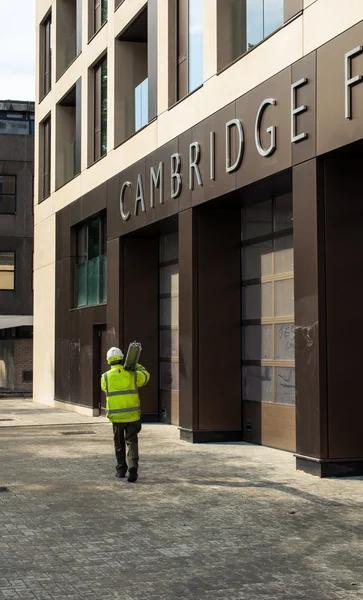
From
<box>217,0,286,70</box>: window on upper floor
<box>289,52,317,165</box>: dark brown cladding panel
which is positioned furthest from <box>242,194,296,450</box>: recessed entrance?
<box>217,0,286,70</box>: window on upper floor

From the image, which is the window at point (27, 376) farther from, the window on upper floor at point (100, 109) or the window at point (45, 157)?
the window on upper floor at point (100, 109)

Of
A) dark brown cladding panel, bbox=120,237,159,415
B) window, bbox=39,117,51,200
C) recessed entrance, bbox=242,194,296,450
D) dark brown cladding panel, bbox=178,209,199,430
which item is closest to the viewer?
recessed entrance, bbox=242,194,296,450

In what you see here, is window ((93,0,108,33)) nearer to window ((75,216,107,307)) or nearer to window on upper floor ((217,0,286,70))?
window ((75,216,107,307))

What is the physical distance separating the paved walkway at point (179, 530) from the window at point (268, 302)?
174 cm

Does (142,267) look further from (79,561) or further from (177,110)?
(79,561)

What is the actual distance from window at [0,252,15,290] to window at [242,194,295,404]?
26949 mm

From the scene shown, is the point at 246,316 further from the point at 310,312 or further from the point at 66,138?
the point at 66,138

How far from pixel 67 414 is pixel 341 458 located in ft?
45.4

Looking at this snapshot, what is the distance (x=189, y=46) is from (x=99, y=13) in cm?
789

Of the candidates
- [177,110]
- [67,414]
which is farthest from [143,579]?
[67,414]

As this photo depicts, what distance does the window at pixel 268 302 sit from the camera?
50.7 feet

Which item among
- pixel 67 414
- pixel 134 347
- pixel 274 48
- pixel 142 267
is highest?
pixel 274 48

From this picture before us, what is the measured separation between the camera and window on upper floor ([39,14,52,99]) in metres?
30.7

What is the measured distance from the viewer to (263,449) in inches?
615
